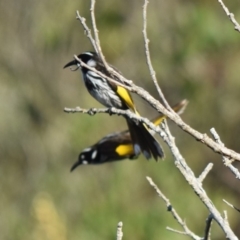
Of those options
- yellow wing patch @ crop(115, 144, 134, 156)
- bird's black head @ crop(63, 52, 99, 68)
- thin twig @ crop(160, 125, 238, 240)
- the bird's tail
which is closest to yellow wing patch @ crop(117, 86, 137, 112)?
the bird's tail

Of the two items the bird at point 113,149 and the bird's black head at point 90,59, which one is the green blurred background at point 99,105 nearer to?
the bird at point 113,149

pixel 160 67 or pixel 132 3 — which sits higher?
pixel 132 3

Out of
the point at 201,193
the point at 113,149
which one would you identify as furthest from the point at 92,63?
the point at 201,193

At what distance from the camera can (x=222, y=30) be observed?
26.0 ft

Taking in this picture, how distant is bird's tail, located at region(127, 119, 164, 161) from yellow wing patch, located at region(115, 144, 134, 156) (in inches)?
23.0

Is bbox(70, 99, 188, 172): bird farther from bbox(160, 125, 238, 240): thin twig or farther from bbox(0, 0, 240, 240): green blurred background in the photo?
bbox(160, 125, 238, 240): thin twig

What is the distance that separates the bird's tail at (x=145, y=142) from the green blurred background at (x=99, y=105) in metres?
3.27

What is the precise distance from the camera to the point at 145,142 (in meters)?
Result: 4.03

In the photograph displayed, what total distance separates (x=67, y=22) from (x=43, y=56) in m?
0.48

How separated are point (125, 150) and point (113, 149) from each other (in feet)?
1.00

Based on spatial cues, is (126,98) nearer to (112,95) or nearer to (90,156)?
(112,95)

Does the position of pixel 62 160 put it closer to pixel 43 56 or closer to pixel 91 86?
pixel 43 56

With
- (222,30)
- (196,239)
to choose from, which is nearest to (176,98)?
(222,30)

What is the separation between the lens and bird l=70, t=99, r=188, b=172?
4844mm
